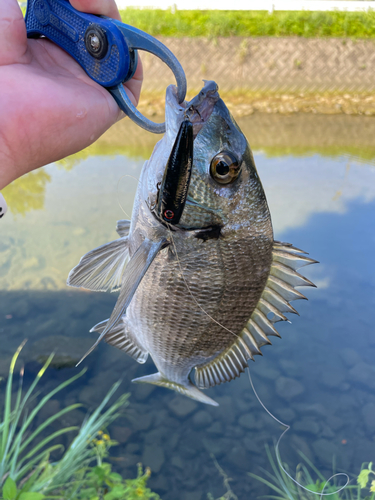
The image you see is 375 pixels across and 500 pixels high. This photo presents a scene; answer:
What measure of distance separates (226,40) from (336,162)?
→ 3246 millimetres

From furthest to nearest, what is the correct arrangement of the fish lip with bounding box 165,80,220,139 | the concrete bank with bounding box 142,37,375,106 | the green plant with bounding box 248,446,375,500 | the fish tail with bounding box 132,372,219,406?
the concrete bank with bounding box 142,37,375,106 → the green plant with bounding box 248,446,375,500 → the fish tail with bounding box 132,372,219,406 → the fish lip with bounding box 165,80,220,139

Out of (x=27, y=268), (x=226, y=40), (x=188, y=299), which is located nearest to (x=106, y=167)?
(x=27, y=268)

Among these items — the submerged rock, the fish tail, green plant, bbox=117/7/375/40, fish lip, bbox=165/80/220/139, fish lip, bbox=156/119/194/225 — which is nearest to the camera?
fish lip, bbox=156/119/194/225

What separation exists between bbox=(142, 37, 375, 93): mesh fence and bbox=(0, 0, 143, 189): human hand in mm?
6424

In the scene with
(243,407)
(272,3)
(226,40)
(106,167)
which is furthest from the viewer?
(272,3)

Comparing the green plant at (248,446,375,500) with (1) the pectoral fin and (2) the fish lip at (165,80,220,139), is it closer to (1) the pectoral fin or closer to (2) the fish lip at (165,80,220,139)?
(1) the pectoral fin

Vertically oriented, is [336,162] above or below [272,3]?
below

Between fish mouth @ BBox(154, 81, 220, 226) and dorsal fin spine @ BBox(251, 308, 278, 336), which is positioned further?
dorsal fin spine @ BBox(251, 308, 278, 336)

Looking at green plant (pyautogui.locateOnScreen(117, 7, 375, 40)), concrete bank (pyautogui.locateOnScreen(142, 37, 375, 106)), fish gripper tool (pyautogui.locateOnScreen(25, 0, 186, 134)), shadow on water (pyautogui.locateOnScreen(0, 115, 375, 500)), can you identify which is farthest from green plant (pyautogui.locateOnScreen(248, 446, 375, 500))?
green plant (pyautogui.locateOnScreen(117, 7, 375, 40))

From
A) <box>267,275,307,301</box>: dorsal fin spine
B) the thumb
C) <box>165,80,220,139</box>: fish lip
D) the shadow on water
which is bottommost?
the shadow on water

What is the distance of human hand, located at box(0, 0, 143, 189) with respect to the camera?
30.8 inches

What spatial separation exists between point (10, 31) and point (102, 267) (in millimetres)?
664

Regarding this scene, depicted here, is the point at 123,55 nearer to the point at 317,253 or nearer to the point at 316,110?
the point at 317,253

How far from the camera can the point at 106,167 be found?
19.9 ft
